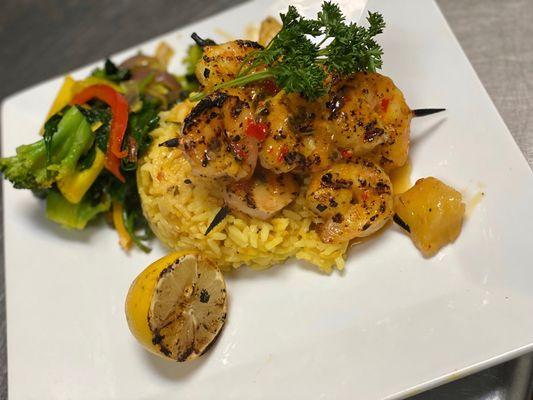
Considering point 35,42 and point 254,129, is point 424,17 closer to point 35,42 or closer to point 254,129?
point 254,129

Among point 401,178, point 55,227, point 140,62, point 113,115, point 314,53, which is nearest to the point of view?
point 314,53

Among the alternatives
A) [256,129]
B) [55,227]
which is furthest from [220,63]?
[55,227]

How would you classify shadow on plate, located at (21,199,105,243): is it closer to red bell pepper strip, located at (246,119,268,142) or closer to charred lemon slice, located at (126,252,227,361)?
charred lemon slice, located at (126,252,227,361)

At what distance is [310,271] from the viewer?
9.87 feet

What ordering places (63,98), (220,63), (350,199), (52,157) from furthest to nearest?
(63,98) < (52,157) < (220,63) < (350,199)

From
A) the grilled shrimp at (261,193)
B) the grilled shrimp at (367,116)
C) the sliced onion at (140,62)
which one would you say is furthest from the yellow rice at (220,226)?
the sliced onion at (140,62)

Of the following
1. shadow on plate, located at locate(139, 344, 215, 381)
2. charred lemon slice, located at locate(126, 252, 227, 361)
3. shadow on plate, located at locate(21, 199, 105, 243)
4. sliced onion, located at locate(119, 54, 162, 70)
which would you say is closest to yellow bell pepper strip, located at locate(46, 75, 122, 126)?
sliced onion, located at locate(119, 54, 162, 70)

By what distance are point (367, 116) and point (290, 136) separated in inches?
15.6

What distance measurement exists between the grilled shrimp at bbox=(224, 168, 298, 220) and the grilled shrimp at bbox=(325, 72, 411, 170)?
0.37 meters

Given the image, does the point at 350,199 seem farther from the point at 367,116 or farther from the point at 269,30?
the point at 269,30

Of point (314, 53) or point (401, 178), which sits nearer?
point (314, 53)

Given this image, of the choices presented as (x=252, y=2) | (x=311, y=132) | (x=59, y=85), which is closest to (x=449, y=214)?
(x=311, y=132)

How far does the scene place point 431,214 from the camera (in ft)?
8.87

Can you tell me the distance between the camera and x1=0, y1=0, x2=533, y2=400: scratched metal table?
136 inches
